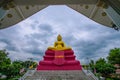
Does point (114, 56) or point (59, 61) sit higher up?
point (114, 56)

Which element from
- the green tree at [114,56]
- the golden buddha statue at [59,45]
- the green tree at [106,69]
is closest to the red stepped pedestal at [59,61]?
the golden buddha statue at [59,45]

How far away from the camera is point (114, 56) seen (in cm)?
2438

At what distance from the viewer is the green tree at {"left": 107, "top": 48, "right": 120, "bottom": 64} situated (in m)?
24.1

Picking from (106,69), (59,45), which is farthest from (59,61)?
(106,69)

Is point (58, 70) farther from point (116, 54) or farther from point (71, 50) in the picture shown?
point (116, 54)

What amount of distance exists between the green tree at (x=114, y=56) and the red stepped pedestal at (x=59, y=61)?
33.9 ft

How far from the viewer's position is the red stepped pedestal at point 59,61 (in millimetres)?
14805

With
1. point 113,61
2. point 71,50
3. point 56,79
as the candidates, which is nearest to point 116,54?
point 113,61

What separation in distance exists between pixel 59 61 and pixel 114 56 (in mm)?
11598

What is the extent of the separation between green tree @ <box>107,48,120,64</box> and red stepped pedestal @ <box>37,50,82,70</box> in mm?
10321

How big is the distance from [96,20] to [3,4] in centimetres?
122

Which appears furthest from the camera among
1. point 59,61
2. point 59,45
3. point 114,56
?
point 114,56

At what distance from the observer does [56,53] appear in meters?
15.4

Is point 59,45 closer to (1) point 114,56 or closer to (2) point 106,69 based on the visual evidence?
(2) point 106,69
